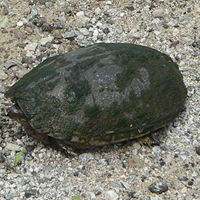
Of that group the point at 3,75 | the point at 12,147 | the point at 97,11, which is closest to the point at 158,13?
the point at 97,11

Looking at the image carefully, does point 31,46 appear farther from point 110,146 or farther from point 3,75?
point 110,146

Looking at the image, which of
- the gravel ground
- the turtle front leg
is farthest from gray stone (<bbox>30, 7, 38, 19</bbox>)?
the turtle front leg

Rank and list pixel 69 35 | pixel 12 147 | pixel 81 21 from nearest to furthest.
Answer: pixel 12 147, pixel 69 35, pixel 81 21

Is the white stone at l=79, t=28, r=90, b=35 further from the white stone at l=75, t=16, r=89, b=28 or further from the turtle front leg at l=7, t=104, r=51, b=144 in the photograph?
the turtle front leg at l=7, t=104, r=51, b=144

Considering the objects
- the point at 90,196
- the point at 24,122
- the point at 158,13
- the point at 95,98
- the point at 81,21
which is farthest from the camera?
the point at 158,13

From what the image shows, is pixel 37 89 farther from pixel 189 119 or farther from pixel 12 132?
pixel 189 119

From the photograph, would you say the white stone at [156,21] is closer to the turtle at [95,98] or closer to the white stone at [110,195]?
the turtle at [95,98]
